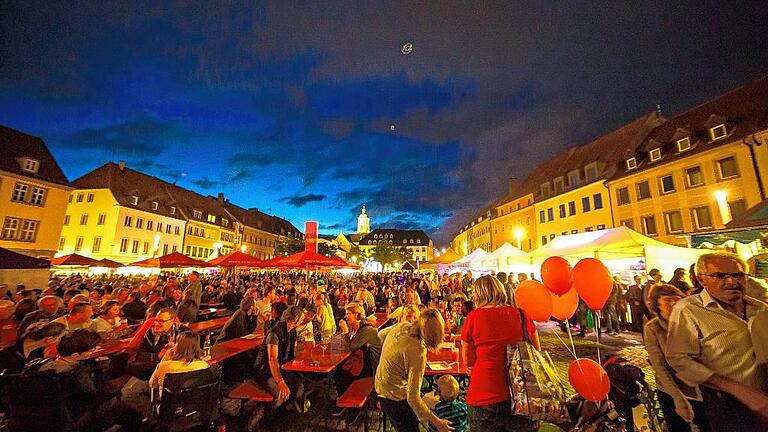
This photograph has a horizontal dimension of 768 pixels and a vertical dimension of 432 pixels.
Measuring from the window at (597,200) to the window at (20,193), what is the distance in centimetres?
4950

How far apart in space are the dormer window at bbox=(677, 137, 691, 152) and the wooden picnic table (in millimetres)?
29490

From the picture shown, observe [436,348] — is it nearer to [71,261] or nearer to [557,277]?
[557,277]

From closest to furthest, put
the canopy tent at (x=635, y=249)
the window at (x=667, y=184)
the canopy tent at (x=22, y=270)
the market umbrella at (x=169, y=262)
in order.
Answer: the canopy tent at (x=22, y=270) < the canopy tent at (x=635, y=249) < the market umbrella at (x=169, y=262) < the window at (x=667, y=184)

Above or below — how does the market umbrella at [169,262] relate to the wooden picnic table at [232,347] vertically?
above

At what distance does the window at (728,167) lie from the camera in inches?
740

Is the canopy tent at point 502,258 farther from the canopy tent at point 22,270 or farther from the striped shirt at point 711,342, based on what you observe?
the canopy tent at point 22,270

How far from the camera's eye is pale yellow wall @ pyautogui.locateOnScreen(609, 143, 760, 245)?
1828 cm

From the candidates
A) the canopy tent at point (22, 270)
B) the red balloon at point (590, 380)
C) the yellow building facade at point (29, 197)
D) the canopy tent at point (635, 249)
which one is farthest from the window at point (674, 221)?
the yellow building facade at point (29, 197)

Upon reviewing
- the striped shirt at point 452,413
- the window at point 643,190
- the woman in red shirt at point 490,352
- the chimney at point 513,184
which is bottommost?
the striped shirt at point 452,413

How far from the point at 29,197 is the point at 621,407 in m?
39.6

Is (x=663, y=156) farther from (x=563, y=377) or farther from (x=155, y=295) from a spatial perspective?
(x=155, y=295)

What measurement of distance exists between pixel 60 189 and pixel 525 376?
39806mm

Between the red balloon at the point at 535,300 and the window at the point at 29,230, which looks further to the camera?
the window at the point at 29,230

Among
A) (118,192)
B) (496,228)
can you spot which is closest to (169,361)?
(118,192)
